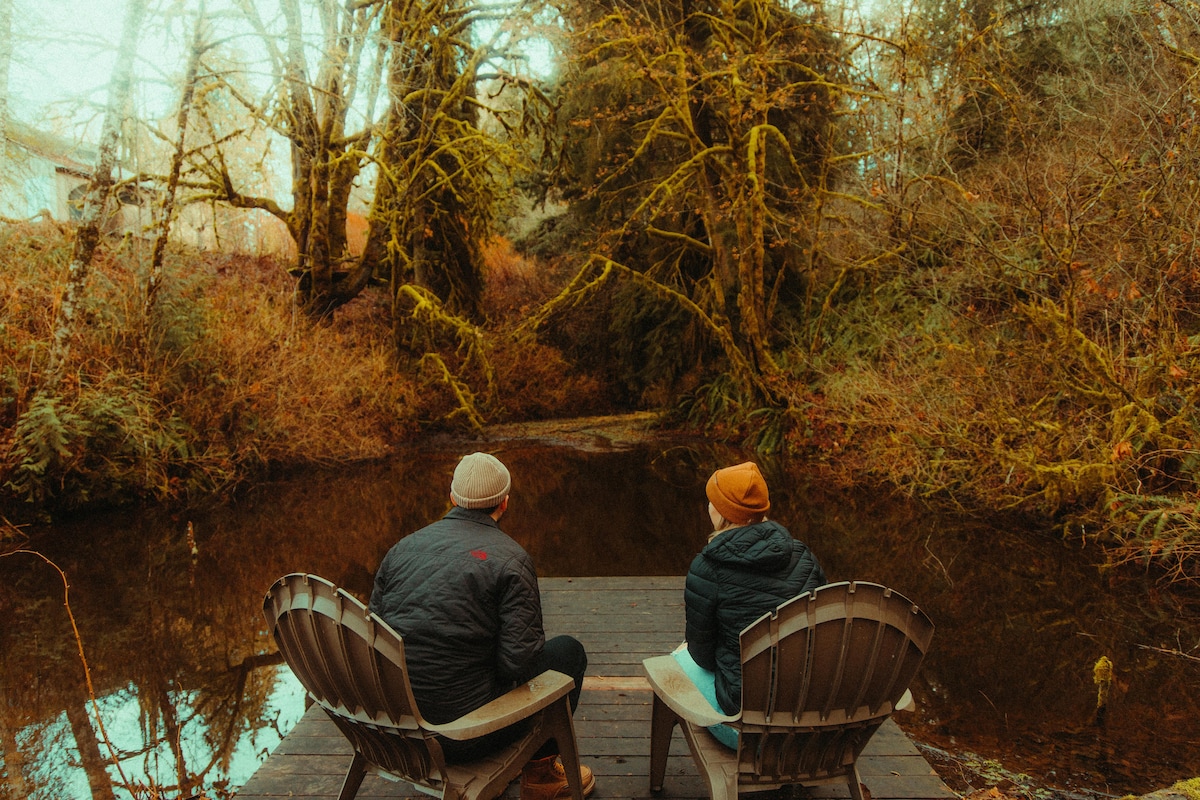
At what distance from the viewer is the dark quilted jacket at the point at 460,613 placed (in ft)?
8.50

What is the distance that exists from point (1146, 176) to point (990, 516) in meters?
3.77

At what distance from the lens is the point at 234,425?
11594 millimetres

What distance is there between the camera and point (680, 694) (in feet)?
9.14

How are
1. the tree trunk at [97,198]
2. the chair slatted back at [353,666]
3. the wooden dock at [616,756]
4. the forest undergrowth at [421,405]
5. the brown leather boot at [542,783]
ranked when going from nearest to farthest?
the chair slatted back at [353,666]
the brown leather boot at [542,783]
the wooden dock at [616,756]
the forest undergrowth at [421,405]
the tree trunk at [97,198]

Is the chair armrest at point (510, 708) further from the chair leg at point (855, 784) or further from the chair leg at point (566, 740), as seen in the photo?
the chair leg at point (855, 784)

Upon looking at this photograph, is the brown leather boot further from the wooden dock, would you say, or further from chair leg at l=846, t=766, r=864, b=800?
chair leg at l=846, t=766, r=864, b=800

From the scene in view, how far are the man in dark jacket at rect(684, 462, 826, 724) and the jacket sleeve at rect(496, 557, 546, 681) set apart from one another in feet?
1.71

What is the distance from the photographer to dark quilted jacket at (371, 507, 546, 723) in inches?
102

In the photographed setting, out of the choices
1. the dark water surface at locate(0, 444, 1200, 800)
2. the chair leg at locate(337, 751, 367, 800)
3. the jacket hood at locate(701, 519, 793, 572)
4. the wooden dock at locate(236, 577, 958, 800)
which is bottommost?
the dark water surface at locate(0, 444, 1200, 800)

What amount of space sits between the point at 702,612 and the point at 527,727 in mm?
697

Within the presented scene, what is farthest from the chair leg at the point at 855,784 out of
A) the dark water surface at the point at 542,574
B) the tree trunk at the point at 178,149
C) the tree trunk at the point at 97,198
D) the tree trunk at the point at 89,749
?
the tree trunk at the point at 178,149

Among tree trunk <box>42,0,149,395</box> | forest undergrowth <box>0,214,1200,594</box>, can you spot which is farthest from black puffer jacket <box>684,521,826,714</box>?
tree trunk <box>42,0,149,395</box>

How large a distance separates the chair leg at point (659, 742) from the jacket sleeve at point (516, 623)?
2.11ft

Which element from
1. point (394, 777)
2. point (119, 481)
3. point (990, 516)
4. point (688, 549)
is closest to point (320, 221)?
point (119, 481)
